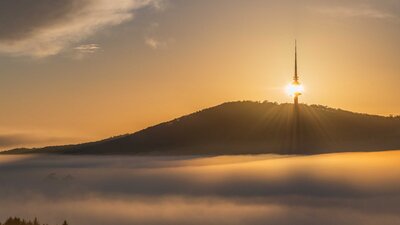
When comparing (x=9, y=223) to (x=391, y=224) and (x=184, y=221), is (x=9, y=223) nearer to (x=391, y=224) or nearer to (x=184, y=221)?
(x=391, y=224)

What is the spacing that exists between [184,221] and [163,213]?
22.6 m

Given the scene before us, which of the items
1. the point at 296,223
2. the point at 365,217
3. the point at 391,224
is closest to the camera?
the point at 391,224

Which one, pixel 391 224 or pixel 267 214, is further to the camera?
pixel 267 214

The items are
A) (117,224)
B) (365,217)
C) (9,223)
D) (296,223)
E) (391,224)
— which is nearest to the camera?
(9,223)

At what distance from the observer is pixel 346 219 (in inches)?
7810

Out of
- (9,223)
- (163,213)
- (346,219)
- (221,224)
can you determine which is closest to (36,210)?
(163,213)

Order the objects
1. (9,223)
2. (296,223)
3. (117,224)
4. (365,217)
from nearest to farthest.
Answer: (9,223) → (296,223) → (365,217) → (117,224)

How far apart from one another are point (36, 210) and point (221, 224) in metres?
59.3

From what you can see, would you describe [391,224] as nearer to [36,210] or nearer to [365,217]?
[365,217]

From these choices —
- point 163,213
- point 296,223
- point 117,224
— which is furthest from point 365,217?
point 117,224

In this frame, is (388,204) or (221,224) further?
(388,204)

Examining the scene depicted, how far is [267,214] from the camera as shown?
198750 mm

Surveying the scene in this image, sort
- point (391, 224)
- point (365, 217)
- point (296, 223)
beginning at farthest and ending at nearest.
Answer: point (365, 217), point (296, 223), point (391, 224)

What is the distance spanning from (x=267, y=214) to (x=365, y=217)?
30.3 m
